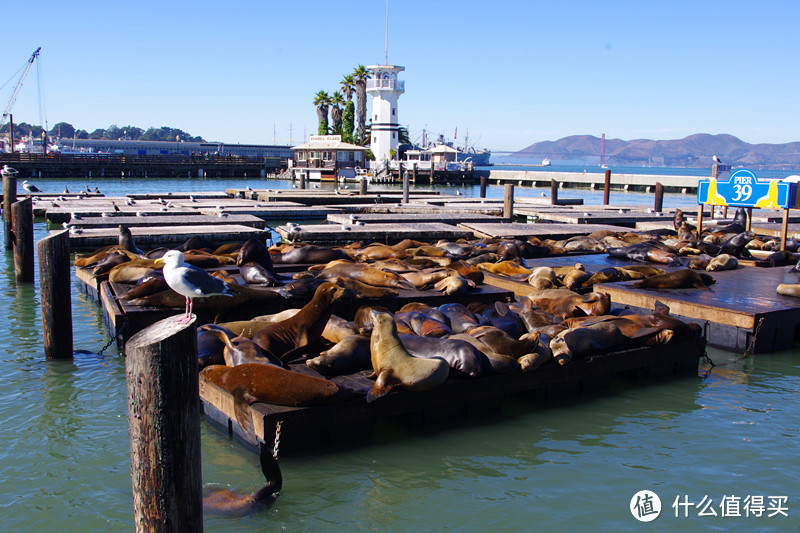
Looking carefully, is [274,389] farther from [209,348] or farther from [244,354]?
[209,348]

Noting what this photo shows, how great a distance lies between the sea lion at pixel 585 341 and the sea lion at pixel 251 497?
9.10 feet

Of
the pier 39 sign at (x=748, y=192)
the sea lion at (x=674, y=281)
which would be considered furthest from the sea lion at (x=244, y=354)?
the pier 39 sign at (x=748, y=192)

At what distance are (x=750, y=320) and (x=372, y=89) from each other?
49.5 metres

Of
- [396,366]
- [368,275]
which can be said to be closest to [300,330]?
[396,366]

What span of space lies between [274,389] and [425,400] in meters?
1.20

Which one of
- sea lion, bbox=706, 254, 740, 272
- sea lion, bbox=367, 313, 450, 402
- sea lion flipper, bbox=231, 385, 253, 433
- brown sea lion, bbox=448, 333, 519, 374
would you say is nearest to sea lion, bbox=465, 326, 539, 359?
brown sea lion, bbox=448, 333, 519, 374

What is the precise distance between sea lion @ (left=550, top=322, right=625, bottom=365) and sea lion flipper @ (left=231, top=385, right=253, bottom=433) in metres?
2.68

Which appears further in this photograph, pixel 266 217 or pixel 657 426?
pixel 266 217

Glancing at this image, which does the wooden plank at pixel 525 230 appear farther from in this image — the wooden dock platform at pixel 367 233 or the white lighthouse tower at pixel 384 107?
the white lighthouse tower at pixel 384 107

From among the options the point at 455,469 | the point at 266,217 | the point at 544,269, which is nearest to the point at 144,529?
the point at 455,469

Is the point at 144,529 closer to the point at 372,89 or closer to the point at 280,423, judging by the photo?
the point at 280,423

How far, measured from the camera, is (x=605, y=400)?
6.25 m

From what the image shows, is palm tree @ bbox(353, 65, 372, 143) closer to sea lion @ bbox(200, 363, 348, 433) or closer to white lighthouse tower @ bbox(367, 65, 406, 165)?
white lighthouse tower @ bbox(367, 65, 406, 165)

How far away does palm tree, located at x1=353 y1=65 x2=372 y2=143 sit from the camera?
60719mm
